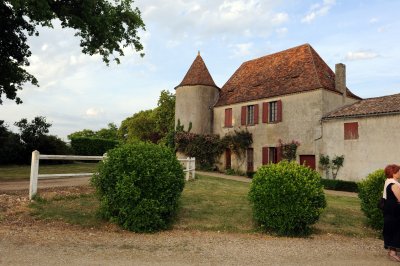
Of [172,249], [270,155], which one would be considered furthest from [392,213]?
[270,155]

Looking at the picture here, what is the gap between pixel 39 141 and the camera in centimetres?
2345

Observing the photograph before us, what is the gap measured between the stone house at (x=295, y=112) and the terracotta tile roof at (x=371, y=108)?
0.6 inches

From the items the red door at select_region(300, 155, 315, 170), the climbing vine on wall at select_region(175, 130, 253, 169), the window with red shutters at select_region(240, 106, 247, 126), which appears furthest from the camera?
the climbing vine on wall at select_region(175, 130, 253, 169)

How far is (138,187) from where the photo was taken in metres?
7.05

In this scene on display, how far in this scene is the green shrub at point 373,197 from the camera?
7.88 meters

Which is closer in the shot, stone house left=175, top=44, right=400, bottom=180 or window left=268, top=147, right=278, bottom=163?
stone house left=175, top=44, right=400, bottom=180

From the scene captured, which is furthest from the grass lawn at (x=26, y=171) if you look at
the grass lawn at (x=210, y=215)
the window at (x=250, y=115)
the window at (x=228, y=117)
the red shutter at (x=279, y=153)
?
the red shutter at (x=279, y=153)

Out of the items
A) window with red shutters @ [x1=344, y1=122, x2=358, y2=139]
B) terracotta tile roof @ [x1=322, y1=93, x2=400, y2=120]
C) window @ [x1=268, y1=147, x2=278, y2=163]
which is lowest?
window @ [x1=268, y1=147, x2=278, y2=163]

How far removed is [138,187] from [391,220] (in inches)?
190

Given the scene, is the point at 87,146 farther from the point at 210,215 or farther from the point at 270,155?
the point at 210,215

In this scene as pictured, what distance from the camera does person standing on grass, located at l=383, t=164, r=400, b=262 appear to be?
5918 millimetres

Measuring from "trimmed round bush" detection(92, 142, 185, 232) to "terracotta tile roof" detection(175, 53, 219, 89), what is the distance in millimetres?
20999

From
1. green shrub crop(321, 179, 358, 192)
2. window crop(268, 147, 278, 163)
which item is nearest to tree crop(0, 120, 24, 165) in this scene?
window crop(268, 147, 278, 163)

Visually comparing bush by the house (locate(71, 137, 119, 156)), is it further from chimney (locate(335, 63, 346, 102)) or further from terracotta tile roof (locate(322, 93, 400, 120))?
chimney (locate(335, 63, 346, 102))
